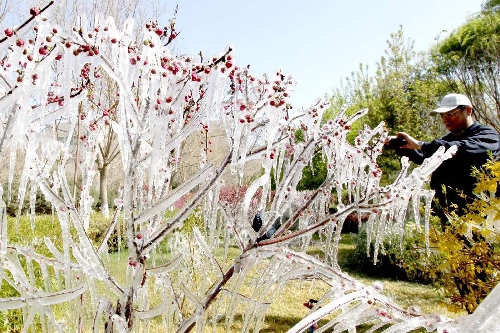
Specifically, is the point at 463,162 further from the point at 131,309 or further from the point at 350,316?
the point at 131,309

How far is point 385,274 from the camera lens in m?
8.45

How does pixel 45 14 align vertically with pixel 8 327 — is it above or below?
above

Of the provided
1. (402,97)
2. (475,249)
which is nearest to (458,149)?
(475,249)

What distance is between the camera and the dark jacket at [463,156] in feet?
10.5

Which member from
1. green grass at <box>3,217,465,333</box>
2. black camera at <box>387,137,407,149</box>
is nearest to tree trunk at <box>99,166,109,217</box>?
green grass at <box>3,217,465,333</box>

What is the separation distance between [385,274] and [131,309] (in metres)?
8.02

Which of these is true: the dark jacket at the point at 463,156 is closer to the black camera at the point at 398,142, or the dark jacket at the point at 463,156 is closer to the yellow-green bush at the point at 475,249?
the black camera at the point at 398,142

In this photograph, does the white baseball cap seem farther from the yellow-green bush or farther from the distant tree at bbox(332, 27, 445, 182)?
the distant tree at bbox(332, 27, 445, 182)

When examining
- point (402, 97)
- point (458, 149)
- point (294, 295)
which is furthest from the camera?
point (402, 97)

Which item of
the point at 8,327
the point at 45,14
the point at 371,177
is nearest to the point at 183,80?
the point at 45,14

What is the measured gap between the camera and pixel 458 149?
3.20m

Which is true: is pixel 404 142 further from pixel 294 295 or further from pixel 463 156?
pixel 294 295

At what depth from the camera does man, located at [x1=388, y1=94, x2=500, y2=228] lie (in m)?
3.20

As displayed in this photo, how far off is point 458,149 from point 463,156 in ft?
0.25
